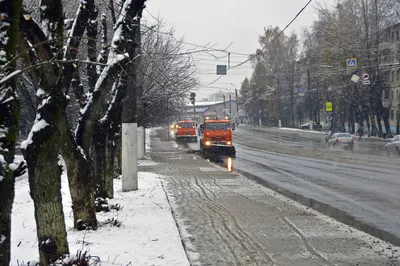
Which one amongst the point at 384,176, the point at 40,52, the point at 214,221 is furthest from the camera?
the point at 384,176

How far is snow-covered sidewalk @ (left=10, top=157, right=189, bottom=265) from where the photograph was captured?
6.83 meters

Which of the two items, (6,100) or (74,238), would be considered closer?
(6,100)

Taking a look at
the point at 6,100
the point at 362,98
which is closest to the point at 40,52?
the point at 6,100

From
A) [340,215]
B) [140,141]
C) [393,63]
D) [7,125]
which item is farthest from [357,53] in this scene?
[7,125]

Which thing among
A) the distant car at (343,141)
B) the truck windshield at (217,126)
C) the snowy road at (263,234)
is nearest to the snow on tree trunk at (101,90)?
the snowy road at (263,234)

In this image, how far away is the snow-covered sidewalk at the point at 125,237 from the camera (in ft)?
22.4

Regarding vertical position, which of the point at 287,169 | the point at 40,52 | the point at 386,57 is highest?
the point at 386,57

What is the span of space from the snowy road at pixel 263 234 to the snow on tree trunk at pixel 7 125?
3067 millimetres

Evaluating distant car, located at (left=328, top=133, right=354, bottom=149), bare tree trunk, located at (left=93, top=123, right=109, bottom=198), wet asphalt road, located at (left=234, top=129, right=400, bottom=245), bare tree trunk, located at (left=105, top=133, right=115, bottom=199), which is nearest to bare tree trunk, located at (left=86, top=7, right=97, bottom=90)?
bare tree trunk, located at (left=93, top=123, right=109, bottom=198)

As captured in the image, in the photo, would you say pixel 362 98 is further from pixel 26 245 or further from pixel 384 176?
pixel 26 245

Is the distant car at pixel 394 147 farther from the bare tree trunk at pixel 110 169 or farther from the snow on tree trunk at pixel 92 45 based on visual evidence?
the snow on tree trunk at pixel 92 45

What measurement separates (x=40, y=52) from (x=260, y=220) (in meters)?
5.65

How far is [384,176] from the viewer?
59.7 ft

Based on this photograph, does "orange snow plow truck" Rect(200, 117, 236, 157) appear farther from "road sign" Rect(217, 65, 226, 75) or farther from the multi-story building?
the multi-story building
